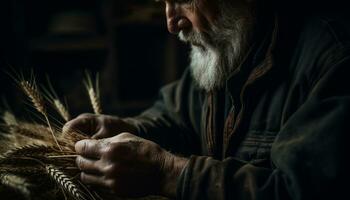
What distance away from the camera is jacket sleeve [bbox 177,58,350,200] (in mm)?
1024

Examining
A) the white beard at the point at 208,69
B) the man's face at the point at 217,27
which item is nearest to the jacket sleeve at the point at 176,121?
the white beard at the point at 208,69

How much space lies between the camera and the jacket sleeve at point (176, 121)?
68.5 inches

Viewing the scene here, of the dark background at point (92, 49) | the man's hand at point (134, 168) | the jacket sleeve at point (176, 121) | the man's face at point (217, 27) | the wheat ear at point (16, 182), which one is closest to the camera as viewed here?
the wheat ear at point (16, 182)

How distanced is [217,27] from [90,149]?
1.80ft

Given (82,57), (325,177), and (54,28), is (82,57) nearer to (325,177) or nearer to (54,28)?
(54,28)

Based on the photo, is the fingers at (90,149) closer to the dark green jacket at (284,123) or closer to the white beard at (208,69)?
the dark green jacket at (284,123)

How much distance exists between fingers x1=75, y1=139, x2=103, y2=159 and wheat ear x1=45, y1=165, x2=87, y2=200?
7cm

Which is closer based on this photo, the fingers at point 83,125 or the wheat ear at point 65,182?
the wheat ear at point 65,182

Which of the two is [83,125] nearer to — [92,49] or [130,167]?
[130,167]

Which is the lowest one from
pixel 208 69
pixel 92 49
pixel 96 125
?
pixel 92 49

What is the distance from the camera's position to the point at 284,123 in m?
1.25

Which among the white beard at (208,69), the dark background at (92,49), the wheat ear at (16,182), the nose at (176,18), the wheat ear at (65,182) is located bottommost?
the dark background at (92,49)

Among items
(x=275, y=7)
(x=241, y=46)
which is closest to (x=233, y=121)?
(x=241, y=46)

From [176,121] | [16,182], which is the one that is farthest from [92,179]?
[176,121]
